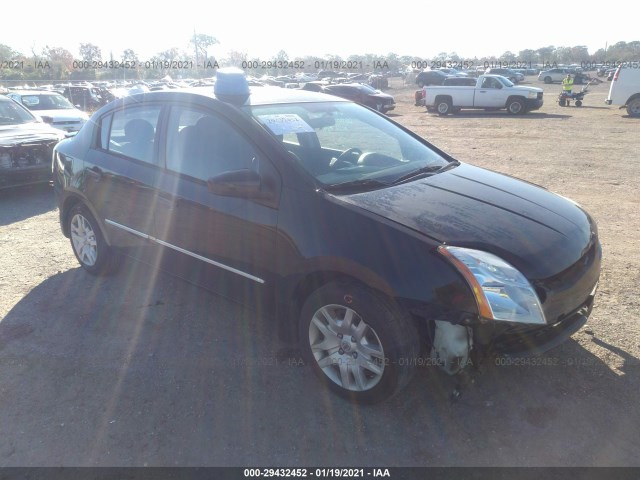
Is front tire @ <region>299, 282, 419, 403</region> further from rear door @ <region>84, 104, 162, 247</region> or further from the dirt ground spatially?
rear door @ <region>84, 104, 162, 247</region>

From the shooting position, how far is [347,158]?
3621 mm

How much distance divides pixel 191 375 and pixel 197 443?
64 cm

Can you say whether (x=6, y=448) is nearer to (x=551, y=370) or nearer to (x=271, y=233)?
(x=271, y=233)

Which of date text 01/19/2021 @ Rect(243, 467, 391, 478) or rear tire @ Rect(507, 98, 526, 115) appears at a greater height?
rear tire @ Rect(507, 98, 526, 115)

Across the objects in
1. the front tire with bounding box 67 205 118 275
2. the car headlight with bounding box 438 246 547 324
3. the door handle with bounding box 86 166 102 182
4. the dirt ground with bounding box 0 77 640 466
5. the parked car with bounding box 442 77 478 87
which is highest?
the parked car with bounding box 442 77 478 87

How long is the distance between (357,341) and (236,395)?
853 mm

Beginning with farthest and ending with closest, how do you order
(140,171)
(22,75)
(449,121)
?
1. (22,75)
2. (449,121)
3. (140,171)

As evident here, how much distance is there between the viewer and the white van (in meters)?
19.0

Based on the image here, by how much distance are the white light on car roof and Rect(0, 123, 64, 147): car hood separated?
5.29 meters

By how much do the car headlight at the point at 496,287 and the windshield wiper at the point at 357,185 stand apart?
78 centimetres

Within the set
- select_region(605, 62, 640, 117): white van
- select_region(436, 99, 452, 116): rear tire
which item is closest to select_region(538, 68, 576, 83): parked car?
select_region(436, 99, 452, 116): rear tire

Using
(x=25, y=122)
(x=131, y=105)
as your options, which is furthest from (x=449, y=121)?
(x=131, y=105)

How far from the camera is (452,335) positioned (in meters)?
2.56

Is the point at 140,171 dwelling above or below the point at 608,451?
above
